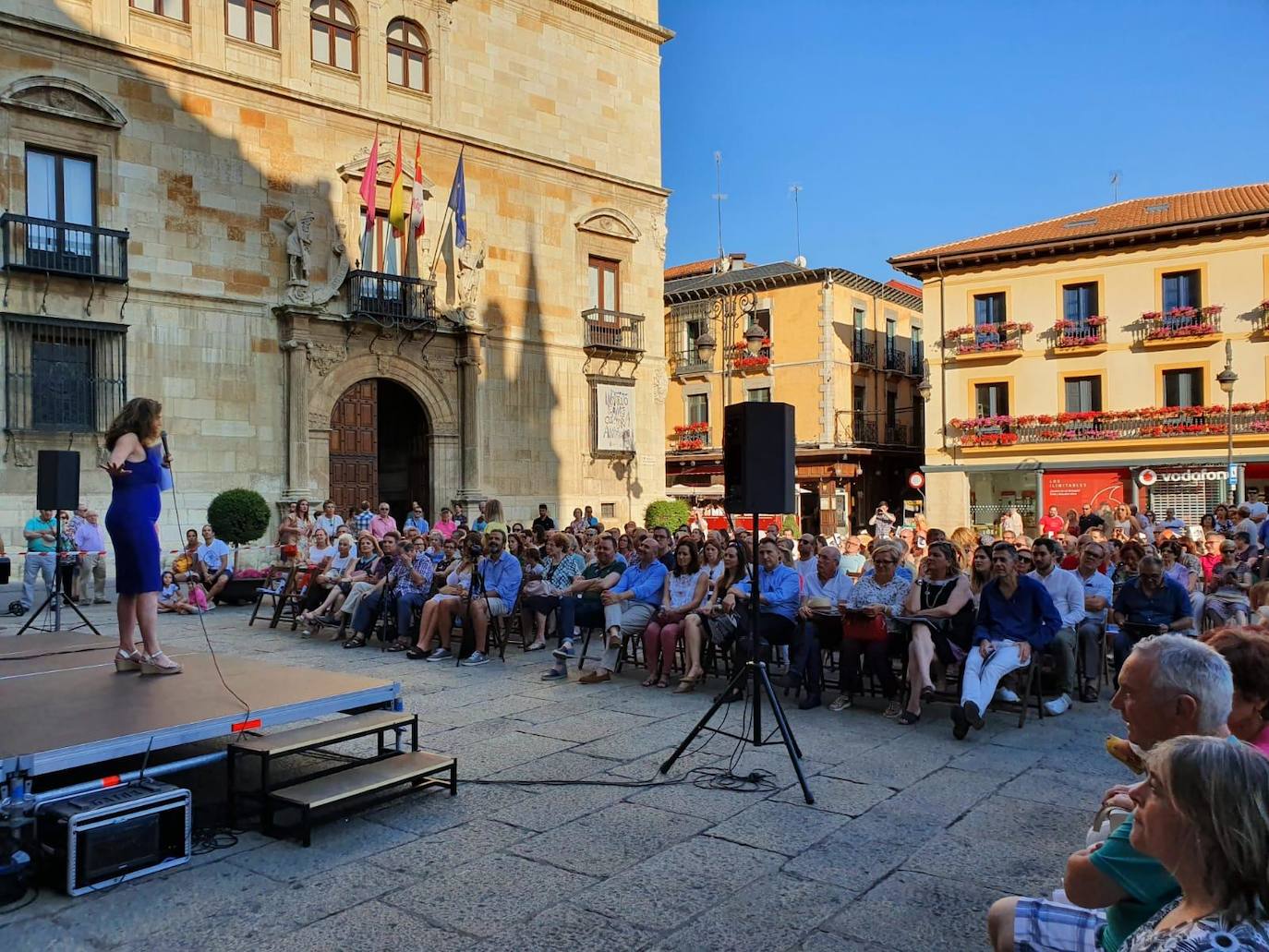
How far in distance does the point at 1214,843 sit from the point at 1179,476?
1176 inches

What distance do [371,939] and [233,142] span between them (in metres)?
17.3

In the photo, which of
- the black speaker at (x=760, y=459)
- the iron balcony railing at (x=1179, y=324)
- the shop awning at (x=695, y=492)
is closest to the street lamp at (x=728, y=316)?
the shop awning at (x=695, y=492)

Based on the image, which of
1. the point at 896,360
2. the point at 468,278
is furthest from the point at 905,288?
the point at 468,278

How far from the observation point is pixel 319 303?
734 inches

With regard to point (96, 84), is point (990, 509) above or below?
below

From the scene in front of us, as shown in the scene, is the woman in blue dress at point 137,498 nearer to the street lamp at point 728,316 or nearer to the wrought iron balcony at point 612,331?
the wrought iron balcony at point 612,331

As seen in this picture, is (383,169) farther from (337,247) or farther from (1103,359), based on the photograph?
(1103,359)

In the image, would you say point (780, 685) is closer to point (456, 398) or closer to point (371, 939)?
point (371, 939)

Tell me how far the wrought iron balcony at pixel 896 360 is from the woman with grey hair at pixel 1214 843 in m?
37.8

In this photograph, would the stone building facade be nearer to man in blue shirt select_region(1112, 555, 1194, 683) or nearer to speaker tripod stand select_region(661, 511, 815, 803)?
speaker tripod stand select_region(661, 511, 815, 803)

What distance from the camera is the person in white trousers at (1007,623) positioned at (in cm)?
672

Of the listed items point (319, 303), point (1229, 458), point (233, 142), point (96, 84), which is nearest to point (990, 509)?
point (1229, 458)

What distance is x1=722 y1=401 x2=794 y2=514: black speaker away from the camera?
19.6 feet

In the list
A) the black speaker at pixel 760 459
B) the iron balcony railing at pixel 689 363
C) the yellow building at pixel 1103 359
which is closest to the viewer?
the black speaker at pixel 760 459
